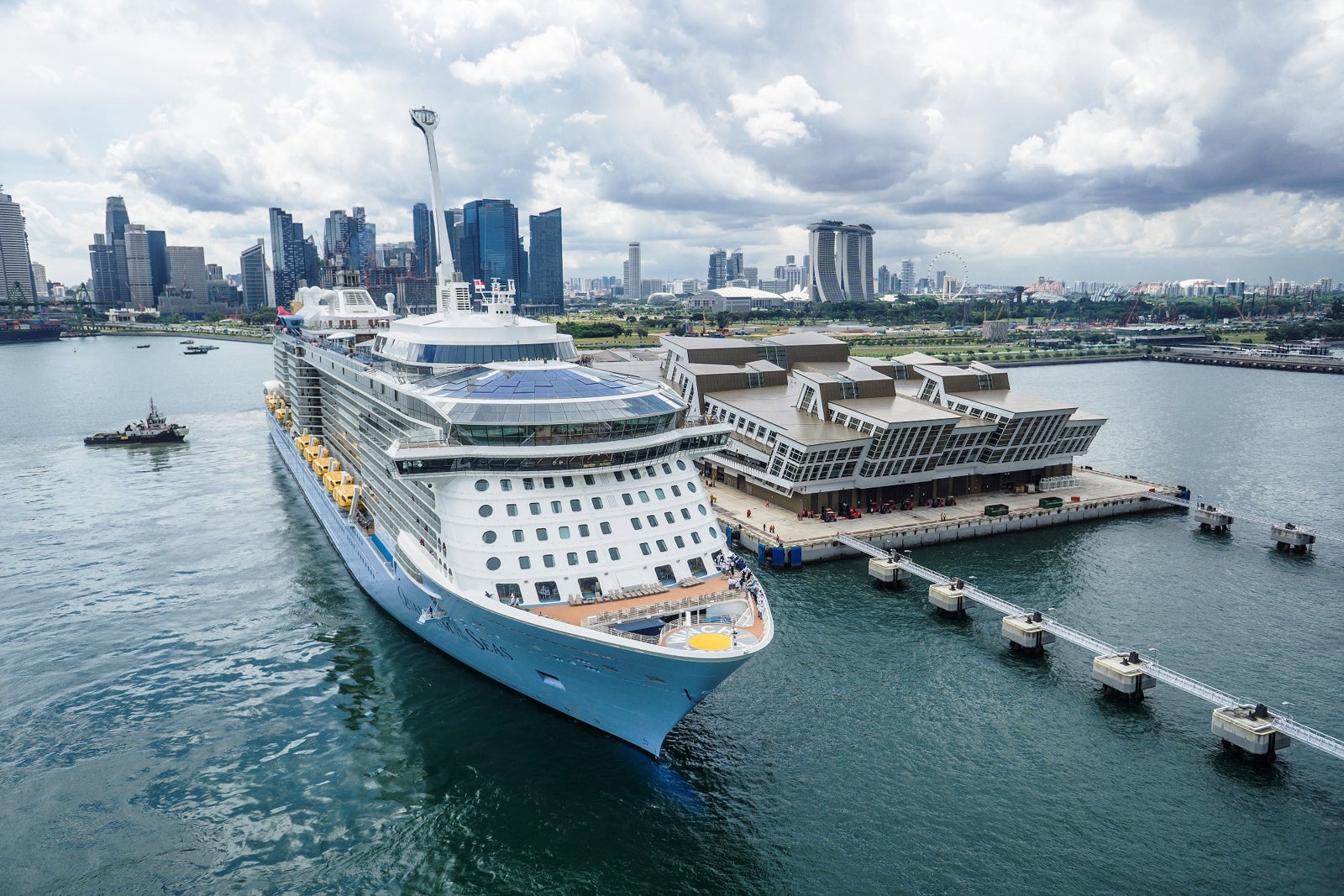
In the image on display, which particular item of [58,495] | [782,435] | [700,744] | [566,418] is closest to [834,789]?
[700,744]

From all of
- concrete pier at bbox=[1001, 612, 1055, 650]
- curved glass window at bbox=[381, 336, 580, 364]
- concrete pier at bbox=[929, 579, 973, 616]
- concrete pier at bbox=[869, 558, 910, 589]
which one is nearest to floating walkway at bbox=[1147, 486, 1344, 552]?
concrete pier at bbox=[1001, 612, 1055, 650]

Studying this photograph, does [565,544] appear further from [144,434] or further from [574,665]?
[144,434]

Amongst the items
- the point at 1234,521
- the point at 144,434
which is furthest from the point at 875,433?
the point at 144,434

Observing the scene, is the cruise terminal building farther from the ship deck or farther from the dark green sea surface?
the ship deck

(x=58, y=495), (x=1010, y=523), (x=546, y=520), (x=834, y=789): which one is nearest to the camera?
(x=834, y=789)

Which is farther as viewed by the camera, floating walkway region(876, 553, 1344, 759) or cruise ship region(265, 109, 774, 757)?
floating walkway region(876, 553, 1344, 759)

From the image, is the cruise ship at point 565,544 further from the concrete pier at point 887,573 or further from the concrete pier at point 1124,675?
the concrete pier at point 1124,675

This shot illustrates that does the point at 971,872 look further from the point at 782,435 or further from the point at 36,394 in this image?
the point at 36,394
